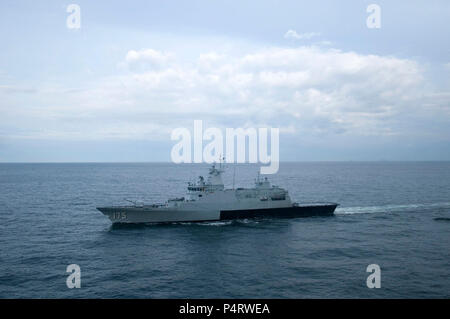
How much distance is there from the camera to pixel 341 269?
28859mm

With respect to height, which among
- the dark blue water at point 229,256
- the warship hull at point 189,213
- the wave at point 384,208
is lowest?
the dark blue water at point 229,256

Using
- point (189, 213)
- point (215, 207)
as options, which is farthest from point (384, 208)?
point (189, 213)

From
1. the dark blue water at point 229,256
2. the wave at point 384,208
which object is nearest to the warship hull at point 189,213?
the dark blue water at point 229,256

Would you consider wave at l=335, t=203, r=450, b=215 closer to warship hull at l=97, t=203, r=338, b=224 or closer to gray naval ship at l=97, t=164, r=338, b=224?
gray naval ship at l=97, t=164, r=338, b=224

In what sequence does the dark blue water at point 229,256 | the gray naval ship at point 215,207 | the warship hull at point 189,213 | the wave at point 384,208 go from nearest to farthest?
the dark blue water at point 229,256, the warship hull at point 189,213, the gray naval ship at point 215,207, the wave at point 384,208

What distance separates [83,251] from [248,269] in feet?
58.8

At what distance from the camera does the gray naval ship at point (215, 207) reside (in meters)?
46.4

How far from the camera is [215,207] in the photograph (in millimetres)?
49375

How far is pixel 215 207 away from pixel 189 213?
4105mm

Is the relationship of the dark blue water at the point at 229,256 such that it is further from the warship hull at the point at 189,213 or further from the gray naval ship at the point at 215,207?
the gray naval ship at the point at 215,207

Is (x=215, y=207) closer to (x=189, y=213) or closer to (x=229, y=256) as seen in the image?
(x=189, y=213)

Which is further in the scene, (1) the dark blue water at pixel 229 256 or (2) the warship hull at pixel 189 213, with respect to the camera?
(2) the warship hull at pixel 189 213

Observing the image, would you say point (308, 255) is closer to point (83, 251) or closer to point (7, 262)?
point (83, 251)

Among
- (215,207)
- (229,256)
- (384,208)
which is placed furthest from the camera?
(384,208)
